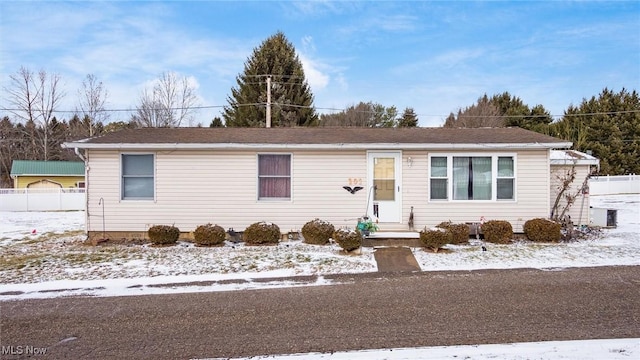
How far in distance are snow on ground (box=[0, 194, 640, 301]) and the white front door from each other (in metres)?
1.67

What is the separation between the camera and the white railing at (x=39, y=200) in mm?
19078

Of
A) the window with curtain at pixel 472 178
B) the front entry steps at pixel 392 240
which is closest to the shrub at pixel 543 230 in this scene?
the window with curtain at pixel 472 178

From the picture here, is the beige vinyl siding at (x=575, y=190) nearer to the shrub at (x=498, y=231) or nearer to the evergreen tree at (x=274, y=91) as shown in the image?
the shrub at (x=498, y=231)

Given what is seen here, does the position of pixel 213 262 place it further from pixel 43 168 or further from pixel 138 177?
pixel 43 168

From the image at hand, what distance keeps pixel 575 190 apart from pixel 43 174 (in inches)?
1153

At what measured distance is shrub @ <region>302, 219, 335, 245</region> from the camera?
978 centimetres

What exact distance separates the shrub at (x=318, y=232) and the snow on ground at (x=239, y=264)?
0.23 meters

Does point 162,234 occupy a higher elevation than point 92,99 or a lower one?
lower

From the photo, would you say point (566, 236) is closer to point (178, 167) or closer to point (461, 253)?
point (461, 253)

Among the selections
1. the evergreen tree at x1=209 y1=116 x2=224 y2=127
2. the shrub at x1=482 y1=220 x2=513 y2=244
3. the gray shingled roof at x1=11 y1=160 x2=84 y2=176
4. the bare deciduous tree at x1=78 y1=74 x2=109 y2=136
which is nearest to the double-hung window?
the shrub at x1=482 y1=220 x2=513 y2=244

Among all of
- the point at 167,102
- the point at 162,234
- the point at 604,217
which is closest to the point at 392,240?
the point at 162,234

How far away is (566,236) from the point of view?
10398 millimetres

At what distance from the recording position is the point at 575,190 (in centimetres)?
1164

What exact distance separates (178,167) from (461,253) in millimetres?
7542
